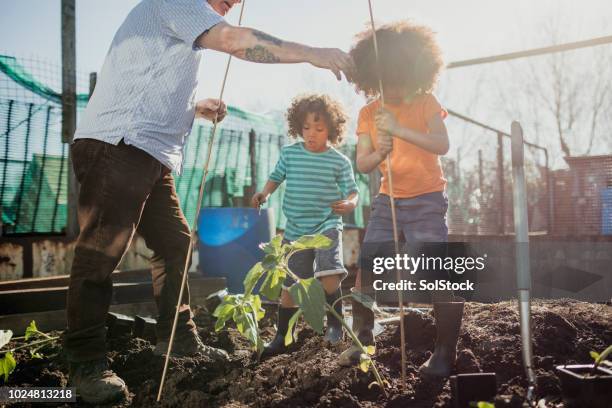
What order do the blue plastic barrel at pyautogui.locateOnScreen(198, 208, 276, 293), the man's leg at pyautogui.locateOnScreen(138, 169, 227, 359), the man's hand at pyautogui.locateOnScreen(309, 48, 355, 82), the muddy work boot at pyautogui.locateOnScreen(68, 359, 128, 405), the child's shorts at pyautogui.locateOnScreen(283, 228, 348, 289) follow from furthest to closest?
the blue plastic barrel at pyautogui.locateOnScreen(198, 208, 276, 293), the child's shorts at pyautogui.locateOnScreen(283, 228, 348, 289), the man's leg at pyautogui.locateOnScreen(138, 169, 227, 359), the muddy work boot at pyautogui.locateOnScreen(68, 359, 128, 405), the man's hand at pyautogui.locateOnScreen(309, 48, 355, 82)

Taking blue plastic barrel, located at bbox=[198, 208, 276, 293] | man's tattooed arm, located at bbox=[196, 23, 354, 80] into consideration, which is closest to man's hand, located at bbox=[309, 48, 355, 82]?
man's tattooed arm, located at bbox=[196, 23, 354, 80]

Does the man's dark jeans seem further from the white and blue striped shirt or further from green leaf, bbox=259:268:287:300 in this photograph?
green leaf, bbox=259:268:287:300

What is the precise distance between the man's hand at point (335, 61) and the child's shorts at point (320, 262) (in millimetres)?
1229

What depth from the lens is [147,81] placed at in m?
2.00

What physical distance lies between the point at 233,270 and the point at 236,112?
2.05 meters

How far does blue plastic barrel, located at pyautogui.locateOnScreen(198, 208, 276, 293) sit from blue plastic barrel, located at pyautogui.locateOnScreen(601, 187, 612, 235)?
347 centimetres

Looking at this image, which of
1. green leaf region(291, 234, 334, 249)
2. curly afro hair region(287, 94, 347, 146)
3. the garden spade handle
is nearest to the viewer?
the garden spade handle

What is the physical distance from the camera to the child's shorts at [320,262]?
277 centimetres

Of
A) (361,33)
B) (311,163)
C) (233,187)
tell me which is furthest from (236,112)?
(361,33)

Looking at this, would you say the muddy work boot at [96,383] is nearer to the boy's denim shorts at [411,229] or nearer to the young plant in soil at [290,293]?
the young plant in soil at [290,293]

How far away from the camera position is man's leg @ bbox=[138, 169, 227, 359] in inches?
92.0

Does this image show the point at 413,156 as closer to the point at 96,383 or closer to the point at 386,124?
the point at 386,124

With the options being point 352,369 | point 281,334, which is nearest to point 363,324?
point 352,369

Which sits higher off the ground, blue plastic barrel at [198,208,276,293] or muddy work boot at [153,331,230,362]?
blue plastic barrel at [198,208,276,293]
